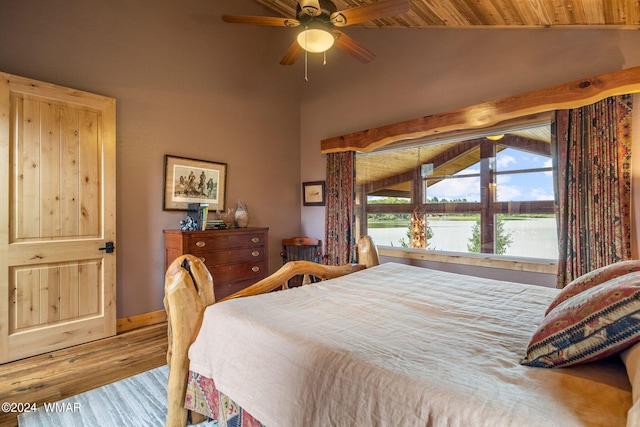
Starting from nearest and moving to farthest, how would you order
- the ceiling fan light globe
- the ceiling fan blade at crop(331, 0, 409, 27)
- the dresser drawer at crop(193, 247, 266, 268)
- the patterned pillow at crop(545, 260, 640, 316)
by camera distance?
the patterned pillow at crop(545, 260, 640, 316) → the ceiling fan blade at crop(331, 0, 409, 27) → the ceiling fan light globe → the dresser drawer at crop(193, 247, 266, 268)

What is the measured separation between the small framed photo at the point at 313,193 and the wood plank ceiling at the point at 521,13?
7.68 feet

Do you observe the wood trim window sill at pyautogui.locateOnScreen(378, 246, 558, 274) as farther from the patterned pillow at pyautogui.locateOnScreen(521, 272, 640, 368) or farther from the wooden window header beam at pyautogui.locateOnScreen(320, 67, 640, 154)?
the patterned pillow at pyautogui.locateOnScreen(521, 272, 640, 368)

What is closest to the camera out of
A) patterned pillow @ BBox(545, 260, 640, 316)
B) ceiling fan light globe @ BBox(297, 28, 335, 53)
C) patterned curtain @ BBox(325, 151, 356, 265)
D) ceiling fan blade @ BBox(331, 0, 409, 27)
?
patterned pillow @ BBox(545, 260, 640, 316)

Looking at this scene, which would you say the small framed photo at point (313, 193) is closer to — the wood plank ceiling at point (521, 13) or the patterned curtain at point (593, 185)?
the wood plank ceiling at point (521, 13)

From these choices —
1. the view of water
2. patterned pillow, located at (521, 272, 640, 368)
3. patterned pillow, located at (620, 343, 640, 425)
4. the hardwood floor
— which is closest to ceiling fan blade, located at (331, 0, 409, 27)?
patterned pillow, located at (521, 272, 640, 368)

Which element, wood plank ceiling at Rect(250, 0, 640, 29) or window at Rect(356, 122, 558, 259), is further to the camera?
window at Rect(356, 122, 558, 259)

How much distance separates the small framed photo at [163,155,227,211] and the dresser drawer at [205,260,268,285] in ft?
2.78

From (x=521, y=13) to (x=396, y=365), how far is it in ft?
10.5

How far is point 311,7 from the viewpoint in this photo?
2.13 meters

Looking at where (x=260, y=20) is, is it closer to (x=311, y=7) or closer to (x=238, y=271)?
(x=311, y=7)

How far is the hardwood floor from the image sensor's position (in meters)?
2.05

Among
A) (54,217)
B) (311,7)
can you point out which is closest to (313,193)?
(311,7)

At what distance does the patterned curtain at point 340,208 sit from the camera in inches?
162

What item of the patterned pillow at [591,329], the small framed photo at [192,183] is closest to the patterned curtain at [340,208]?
the small framed photo at [192,183]
